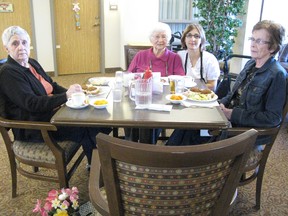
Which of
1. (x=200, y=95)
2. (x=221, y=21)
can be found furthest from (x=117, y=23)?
(x=200, y=95)

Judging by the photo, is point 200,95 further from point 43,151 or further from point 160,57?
point 43,151

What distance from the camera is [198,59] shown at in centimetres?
267

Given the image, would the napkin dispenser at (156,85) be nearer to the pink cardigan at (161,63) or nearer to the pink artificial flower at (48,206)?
the pink cardigan at (161,63)

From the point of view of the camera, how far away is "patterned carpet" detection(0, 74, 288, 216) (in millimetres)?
1968

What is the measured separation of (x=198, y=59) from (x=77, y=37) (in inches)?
135

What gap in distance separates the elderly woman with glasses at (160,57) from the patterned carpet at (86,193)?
1.03 m

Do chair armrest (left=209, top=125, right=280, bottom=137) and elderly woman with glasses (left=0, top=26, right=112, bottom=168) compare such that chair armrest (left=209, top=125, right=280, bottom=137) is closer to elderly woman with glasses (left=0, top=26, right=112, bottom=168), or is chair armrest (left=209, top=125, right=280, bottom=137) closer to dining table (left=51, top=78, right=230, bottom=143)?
dining table (left=51, top=78, right=230, bottom=143)

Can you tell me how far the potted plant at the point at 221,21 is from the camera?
4102 millimetres

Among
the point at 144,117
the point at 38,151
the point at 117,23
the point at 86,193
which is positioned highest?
the point at 117,23

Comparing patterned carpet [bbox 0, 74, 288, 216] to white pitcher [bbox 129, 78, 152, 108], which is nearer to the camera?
white pitcher [bbox 129, 78, 152, 108]

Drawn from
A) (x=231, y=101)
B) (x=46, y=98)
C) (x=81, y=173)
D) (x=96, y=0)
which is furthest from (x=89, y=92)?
(x=96, y=0)

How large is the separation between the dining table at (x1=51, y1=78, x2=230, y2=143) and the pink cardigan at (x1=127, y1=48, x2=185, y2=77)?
874 mm

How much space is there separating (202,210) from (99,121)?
0.74 metres

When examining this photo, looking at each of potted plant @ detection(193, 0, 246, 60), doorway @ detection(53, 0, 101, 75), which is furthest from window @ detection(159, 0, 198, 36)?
potted plant @ detection(193, 0, 246, 60)
